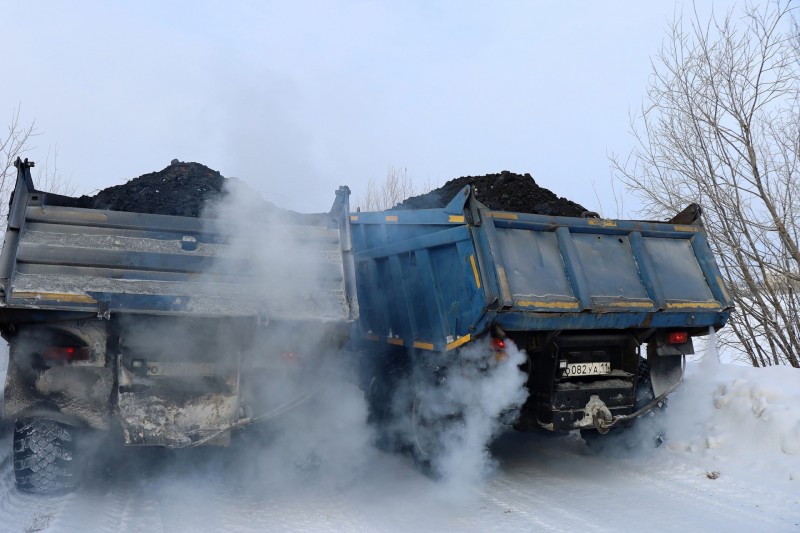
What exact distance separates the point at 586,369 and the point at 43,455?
4.43m

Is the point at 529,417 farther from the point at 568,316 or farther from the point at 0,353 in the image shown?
the point at 0,353

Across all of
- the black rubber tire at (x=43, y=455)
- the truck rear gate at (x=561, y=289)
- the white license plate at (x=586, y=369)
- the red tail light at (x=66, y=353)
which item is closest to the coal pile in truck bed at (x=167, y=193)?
the red tail light at (x=66, y=353)

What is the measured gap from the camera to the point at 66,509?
4.70 metres

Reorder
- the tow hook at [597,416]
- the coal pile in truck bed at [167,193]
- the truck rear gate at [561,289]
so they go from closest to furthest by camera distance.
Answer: the truck rear gate at [561,289], the tow hook at [597,416], the coal pile in truck bed at [167,193]

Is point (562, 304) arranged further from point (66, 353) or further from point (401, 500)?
point (66, 353)

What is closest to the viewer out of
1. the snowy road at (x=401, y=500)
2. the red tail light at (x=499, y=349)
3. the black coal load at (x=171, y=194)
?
the snowy road at (x=401, y=500)

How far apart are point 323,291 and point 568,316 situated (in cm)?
200

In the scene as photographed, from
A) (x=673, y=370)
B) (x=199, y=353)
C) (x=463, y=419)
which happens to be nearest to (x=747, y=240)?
(x=673, y=370)

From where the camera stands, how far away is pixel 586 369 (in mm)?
5621

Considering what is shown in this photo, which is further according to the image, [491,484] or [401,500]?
[491,484]

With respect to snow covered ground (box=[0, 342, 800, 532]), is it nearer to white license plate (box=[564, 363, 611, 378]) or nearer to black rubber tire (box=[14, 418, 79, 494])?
black rubber tire (box=[14, 418, 79, 494])

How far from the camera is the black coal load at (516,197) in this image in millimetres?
7098

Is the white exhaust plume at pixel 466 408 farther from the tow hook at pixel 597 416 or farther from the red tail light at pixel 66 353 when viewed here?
the red tail light at pixel 66 353

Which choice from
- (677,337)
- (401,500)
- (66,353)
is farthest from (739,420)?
(66,353)
